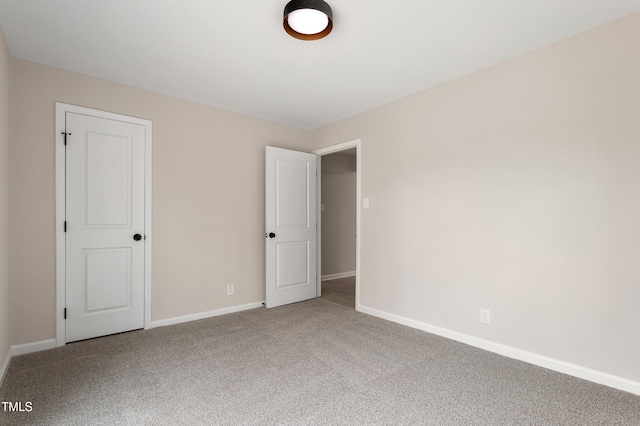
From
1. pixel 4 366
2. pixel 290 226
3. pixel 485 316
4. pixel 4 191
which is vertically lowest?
pixel 4 366

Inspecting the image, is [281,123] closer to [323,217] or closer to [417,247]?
[323,217]

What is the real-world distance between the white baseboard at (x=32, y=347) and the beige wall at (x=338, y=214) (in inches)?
150

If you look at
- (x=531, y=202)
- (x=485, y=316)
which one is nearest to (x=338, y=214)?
(x=485, y=316)

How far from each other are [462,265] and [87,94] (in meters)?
3.77

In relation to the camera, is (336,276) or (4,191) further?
(336,276)

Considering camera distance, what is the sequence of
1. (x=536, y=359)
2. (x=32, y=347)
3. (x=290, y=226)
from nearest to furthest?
(x=536, y=359), (x=32, y=347), (x=290, y=226)

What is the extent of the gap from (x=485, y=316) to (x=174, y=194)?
324 centimetres

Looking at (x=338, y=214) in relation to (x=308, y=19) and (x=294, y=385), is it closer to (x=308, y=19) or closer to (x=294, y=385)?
(x=294, y=385)

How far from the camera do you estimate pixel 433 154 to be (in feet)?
10.2

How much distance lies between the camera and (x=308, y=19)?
195cm

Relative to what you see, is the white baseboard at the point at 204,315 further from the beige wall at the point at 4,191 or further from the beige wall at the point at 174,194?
the beige wall at the point at 4,191

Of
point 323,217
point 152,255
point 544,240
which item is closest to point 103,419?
point 152,255

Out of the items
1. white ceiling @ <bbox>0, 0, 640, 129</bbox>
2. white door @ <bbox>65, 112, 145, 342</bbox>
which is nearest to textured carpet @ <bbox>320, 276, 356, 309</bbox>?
white door @ <bbox>65, 112, 145, 342</bbox>

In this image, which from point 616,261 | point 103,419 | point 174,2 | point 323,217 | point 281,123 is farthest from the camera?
point 323,217
